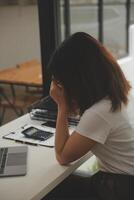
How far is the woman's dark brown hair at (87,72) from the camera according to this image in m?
1.42

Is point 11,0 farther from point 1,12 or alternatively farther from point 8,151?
point 8,151

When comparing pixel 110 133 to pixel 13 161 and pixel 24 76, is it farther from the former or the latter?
pixel 24 76

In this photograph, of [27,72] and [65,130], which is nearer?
[65,130]

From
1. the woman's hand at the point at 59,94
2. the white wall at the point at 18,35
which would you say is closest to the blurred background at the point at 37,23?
the white wall at the point at 18,35

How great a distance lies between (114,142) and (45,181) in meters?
0.33

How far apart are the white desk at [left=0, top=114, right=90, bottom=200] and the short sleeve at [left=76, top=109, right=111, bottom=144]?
20 centimetres

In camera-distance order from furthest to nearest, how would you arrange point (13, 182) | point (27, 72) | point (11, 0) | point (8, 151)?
point (11, 0), point (27, 72), point (8, 151), point (13, 182)

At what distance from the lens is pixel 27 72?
418cm

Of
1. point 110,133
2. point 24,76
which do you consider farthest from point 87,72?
point 24,76

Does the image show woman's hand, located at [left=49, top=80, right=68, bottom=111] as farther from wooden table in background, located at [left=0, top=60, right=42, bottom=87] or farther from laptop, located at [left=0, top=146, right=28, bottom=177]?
wooden table in background, located at [left=0, top=60, right=42, bottom=87]

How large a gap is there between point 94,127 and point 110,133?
9 cm

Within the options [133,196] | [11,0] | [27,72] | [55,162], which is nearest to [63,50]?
[55,162]

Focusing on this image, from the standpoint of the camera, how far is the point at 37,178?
1439 millimetres

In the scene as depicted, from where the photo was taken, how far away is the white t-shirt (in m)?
1.43
